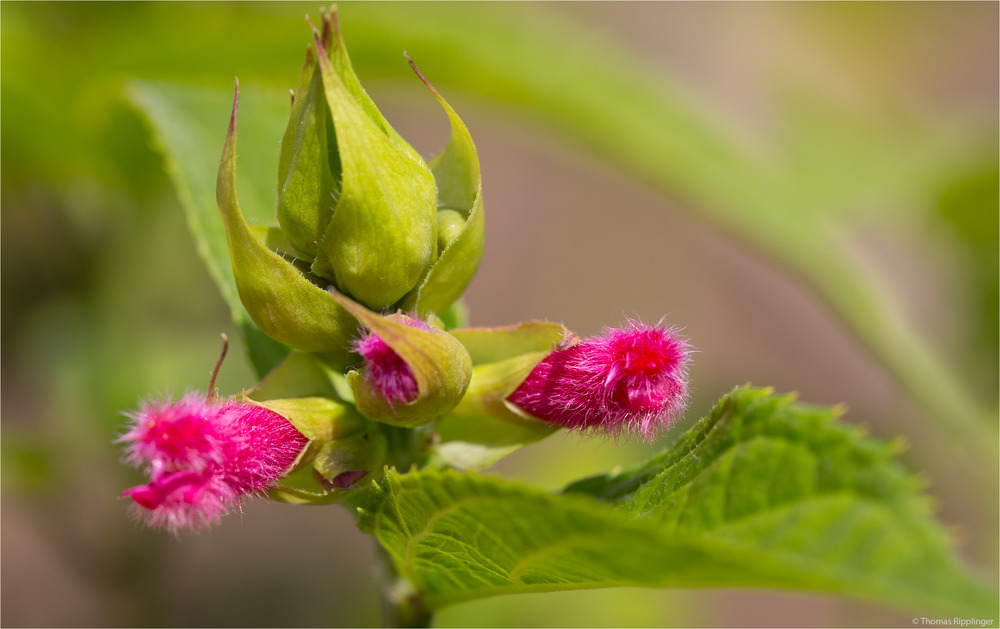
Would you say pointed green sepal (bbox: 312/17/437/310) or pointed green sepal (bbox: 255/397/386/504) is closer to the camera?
pointed green sepal (bbox: 312/17/437/310)

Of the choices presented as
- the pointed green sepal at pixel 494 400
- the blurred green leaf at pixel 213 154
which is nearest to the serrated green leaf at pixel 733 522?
the pointed green sepal at pixel 494 400

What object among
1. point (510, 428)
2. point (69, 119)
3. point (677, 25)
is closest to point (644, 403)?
point (510, 428)

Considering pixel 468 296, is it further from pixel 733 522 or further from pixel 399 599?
pixel 733 522

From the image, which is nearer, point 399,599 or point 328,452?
point 328,452

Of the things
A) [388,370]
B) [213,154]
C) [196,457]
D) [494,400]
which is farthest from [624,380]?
[213,154]

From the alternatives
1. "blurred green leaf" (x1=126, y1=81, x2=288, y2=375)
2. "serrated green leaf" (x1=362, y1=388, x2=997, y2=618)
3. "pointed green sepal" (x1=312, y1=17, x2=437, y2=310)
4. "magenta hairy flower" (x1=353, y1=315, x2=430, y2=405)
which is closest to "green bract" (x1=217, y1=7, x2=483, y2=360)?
"pointed green sepal" (x1=312, y1=17, x2=437, y2=310)

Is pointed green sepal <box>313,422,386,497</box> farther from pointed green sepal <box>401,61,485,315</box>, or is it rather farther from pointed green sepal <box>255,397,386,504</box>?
pointed green sepal <box>401,61,485,315</box>
